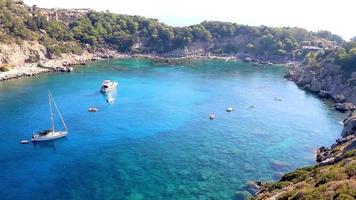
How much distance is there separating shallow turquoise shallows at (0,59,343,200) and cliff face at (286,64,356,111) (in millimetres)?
4405

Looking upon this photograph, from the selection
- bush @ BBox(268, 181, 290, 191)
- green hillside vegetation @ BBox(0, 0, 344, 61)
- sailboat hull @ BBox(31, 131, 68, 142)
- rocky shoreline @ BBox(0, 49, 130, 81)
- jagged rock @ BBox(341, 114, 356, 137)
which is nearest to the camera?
bush @ BBox(268, 181, 290, 191)

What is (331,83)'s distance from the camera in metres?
125

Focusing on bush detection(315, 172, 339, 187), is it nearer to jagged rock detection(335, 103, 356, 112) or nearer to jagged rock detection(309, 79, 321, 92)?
jagged rock detection(335, 103, 356, 112)

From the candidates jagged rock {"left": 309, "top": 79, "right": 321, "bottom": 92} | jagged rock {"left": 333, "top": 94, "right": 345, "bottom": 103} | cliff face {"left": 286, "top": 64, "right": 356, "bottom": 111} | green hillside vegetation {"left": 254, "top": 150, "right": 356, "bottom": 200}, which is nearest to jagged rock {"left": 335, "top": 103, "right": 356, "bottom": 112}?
cliff face {"left": 286, "top": 64, "right": 356, "bottom": 111}

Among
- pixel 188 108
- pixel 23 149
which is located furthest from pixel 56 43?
pixel 23 149

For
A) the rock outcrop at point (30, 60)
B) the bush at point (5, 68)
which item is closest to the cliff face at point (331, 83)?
the rock outcrop at point (30, 60)

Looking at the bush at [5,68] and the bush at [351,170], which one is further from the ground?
the bush at [351,170]

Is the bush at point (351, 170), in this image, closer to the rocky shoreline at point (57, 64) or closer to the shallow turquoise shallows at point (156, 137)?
the shallow turquoise shallows at point (156, 137)

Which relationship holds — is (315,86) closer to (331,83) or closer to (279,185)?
(331,83)

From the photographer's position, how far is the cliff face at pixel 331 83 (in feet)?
367

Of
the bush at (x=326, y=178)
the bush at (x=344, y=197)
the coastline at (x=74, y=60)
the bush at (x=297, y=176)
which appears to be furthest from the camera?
the coastline at (x=74, y=60)

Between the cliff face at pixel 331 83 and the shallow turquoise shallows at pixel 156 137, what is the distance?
14.5 ft

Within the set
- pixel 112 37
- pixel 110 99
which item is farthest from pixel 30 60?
pixel 110 99

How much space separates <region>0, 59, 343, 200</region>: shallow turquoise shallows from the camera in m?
61.4
